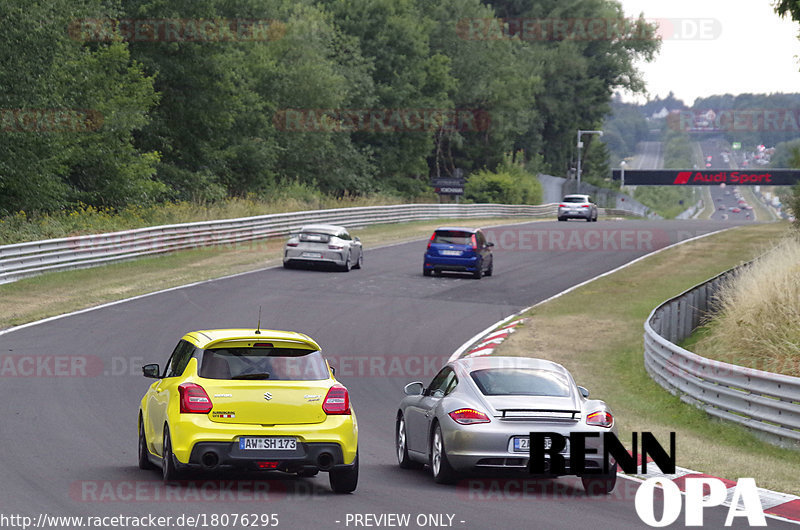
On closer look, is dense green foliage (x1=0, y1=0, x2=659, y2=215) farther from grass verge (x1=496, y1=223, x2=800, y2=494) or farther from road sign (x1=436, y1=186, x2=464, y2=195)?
grass verge (x1=496, y1=223, x2=800, y2=494)

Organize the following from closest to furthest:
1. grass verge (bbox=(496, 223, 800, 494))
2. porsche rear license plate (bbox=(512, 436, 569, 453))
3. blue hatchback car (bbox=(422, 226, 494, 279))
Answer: porsche rear license plate (bbox=(512, 436, 569, 453)) < grass verge (bbox=(496, 223, 800, 494)) < blue hatchback car (bbox=(422, 226, 494, 279))

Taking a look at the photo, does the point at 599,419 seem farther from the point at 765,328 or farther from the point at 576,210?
the point at 576,210

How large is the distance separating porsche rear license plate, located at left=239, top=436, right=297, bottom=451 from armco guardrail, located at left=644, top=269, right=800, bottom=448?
7.08 meters

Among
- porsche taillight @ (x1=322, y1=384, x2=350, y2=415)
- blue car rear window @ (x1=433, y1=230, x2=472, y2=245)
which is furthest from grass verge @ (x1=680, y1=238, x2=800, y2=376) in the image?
blue car rear window @ (x1=433, y1=230, x2=472, y2=245)

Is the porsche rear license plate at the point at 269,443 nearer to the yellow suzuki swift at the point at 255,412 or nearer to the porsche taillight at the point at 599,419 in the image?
the yellow suzuki swift at the point at 255,412

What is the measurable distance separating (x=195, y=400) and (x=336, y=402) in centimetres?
121

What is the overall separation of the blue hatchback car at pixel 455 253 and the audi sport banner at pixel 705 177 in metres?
87.0

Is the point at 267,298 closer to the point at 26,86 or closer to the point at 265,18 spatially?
the point at 26,86

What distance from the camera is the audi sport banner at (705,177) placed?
114m

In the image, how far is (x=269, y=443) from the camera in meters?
9.12

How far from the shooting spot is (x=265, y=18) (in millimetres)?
62562

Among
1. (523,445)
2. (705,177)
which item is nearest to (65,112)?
(523,445)

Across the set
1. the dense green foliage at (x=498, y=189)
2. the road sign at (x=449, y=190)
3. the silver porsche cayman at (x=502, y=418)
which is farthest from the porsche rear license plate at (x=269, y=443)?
the dense green foliage at (x=498, y=189)

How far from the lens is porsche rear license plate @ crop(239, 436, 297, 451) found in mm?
9070
